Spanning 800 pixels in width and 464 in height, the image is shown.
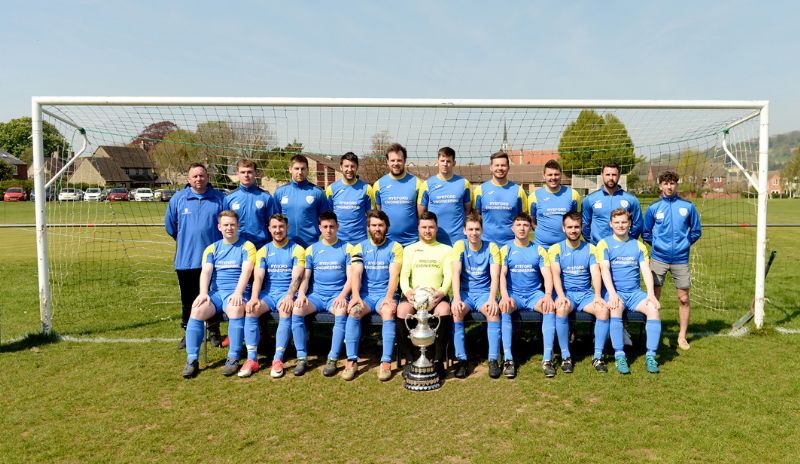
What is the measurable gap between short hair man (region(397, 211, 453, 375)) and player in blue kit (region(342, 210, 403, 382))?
85mm

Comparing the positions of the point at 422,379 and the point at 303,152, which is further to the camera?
the point at 303,152

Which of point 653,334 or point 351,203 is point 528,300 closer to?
point 653,334

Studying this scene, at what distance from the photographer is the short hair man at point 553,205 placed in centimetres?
504

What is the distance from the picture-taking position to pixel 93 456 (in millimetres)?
3066

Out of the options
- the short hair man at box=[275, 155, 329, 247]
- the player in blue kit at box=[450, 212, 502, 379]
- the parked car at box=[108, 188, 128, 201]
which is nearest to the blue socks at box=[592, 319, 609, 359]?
the player in blue kit at box=[450, 212, 502, 379]

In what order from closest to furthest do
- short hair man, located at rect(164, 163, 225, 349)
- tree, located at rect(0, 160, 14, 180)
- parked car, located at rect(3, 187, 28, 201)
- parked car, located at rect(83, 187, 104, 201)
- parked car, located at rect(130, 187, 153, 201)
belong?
short hair man, located at rect(164, 163, 225, 349), parked car, located at rect(83, 187, 104, 201), parked car, located at rect(130, 187, 153, 201), parked car, located at rect(3, 187, 28, 201), tree, located at rect(0, 160, 14, 180)

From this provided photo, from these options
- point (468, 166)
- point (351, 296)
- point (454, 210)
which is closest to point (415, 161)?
point (468, 166)

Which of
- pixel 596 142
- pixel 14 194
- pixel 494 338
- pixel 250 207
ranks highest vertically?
pixel 596 142

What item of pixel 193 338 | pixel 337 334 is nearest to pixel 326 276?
pixel 337 334

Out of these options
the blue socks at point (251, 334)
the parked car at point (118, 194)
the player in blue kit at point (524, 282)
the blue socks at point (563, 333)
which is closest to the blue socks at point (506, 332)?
the player in blue kit at point (524, 282)

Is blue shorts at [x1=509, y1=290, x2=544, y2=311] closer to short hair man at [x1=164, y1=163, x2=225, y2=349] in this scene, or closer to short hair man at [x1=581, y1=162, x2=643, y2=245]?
short hair man at [x1=581, y1=162, x2=643, y2=245]

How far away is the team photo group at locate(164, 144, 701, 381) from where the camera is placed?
14.7 ft

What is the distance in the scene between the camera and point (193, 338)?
14.7 ft

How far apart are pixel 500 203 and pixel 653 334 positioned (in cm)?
181
